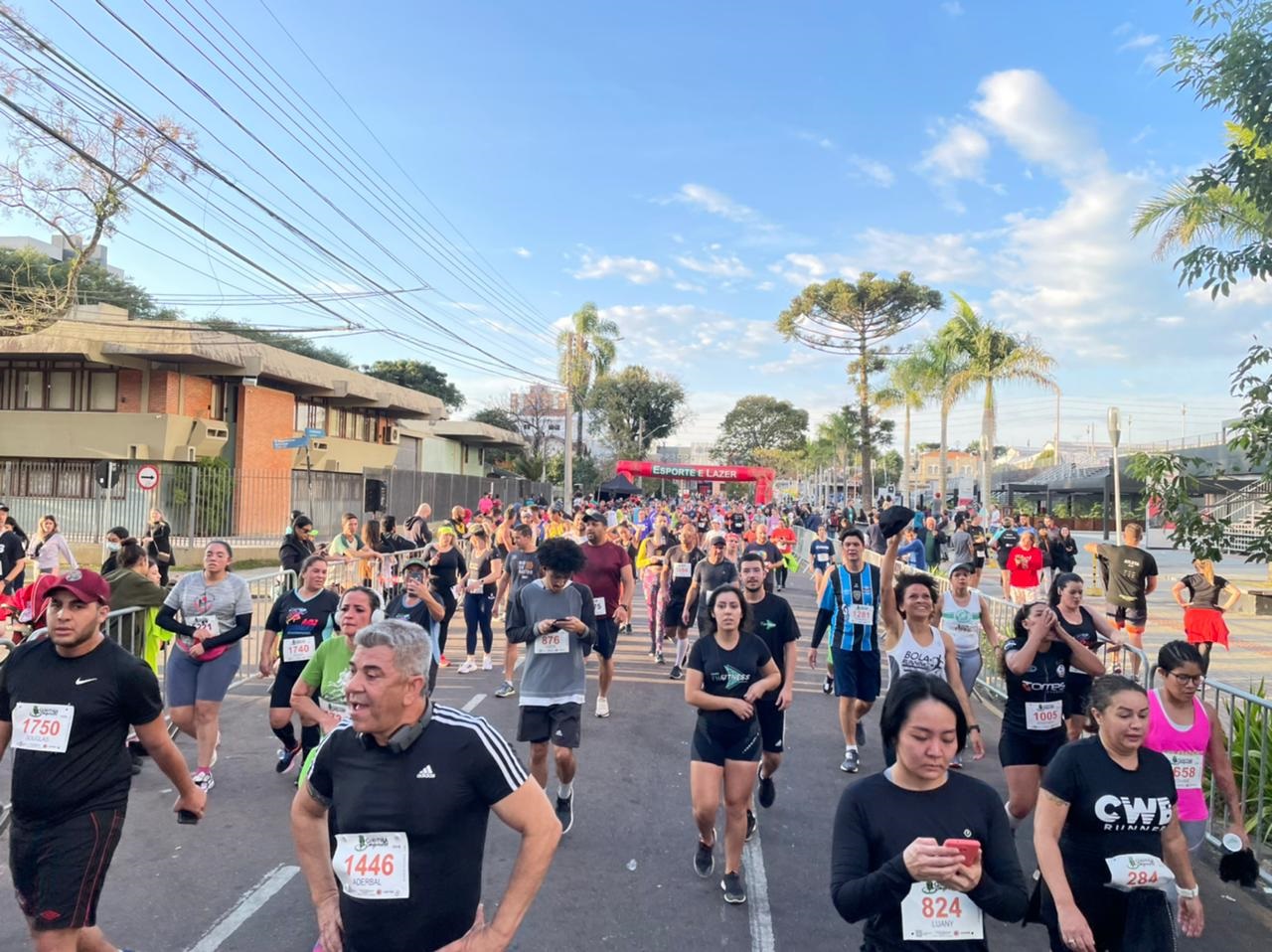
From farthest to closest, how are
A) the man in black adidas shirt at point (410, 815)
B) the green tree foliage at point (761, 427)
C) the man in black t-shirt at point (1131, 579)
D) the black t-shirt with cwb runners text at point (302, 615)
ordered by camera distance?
the green tree foliage at point (761, 427)
the man in black t-shirt at point (1131, 579)
the black t-shirt with cwb runners text at point (302, 615)
the man in black adidas shirt at point (410, 815)

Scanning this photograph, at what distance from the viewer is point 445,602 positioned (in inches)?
340

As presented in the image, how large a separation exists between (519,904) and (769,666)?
2.74 m

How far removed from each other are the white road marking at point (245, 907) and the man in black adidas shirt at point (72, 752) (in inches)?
23.4

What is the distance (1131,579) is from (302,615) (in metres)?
9.02

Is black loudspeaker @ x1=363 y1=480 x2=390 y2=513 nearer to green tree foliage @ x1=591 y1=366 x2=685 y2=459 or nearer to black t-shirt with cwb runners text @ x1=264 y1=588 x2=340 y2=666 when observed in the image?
black t-shirt with cwb runners text @ x1=264 y1=588 x2=340 y2=666

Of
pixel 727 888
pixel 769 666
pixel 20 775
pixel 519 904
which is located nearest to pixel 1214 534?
pixel 769 666

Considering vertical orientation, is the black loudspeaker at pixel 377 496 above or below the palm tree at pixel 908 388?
Answer: below

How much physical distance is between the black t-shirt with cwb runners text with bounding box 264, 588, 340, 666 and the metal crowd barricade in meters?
5.71

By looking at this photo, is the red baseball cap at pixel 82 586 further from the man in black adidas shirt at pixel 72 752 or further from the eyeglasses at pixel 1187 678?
the eyeglasses at pixel 1187 678

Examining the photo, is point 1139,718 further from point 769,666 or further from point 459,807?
point 459,807

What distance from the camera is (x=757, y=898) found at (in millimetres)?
4309

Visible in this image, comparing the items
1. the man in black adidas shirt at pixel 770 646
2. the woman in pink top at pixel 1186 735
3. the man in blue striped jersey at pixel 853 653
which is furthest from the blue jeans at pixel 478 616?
the woman in pink top at pixel 1186 735

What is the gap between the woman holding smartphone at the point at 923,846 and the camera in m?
2.19

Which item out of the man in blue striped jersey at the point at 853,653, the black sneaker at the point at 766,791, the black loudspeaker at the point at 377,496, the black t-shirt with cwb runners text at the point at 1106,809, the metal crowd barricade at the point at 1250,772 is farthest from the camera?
the black loudspeaker at the point at 377,496
